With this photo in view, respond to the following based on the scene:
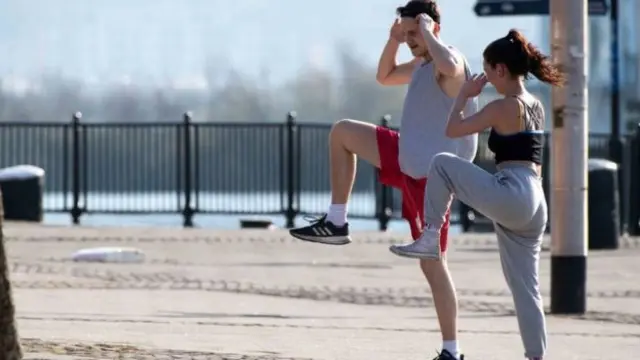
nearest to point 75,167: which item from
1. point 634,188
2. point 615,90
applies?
point 615,90

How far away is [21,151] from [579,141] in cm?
1655

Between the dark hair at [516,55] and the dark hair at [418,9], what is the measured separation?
572 mm

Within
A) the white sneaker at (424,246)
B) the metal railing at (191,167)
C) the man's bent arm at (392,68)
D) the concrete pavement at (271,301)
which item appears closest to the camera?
the white sneaker at (424,246)

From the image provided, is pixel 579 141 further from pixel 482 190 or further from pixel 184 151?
pixel 184 151

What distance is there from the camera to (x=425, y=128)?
9.69 metres

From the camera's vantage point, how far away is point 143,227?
24547 mm

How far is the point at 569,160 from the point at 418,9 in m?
4.08

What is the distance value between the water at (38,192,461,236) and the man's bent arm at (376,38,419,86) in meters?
16.5

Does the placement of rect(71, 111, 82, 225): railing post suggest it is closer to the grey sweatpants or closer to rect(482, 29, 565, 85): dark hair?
the grey sweatpants

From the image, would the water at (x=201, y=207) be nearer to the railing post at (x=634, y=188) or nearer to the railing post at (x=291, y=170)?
the railing post at (x=291, y=170)

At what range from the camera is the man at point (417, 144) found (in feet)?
31.6

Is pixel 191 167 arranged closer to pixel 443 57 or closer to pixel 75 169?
pixel 75 169

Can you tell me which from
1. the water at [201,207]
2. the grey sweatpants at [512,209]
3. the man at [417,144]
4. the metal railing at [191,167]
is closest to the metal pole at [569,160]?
the man at [417,144]

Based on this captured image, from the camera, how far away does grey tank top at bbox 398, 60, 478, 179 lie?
9625mm
